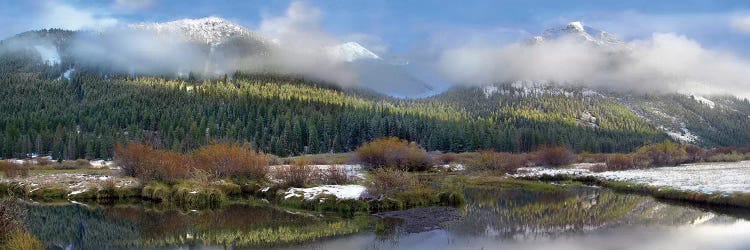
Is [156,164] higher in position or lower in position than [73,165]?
higher

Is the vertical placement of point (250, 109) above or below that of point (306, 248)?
above

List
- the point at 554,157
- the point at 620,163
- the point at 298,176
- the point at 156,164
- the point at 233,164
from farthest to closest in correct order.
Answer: the point at 554,157, the point at 620,163, the point at 233,164, the point at 156,164, the point at 298,176

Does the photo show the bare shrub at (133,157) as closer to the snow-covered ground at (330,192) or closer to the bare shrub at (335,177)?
the snow-covered ground at (330,192)

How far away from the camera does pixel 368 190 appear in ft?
152

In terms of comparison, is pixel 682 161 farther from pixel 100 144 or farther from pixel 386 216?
pixel 100 144

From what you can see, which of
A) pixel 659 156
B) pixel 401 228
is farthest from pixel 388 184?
pixel 659 156

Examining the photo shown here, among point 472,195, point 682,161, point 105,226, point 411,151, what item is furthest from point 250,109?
point 105,226

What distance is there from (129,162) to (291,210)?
2425 centimetres

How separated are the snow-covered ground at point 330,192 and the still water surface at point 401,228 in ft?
10.0

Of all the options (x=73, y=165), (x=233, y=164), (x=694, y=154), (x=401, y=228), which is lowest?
(x=401, y=228)

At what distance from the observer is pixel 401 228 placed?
35656 millimetres

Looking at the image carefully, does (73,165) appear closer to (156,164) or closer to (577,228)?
(156,164)

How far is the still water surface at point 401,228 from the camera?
30.8 m

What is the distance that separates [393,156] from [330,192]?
1645 inches
